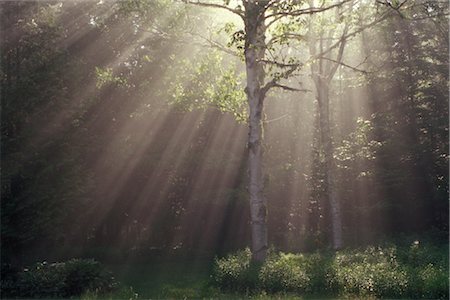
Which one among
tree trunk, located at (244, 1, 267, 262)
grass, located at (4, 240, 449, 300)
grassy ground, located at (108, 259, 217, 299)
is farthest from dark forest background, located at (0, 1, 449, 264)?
grass, located at (4, 240, 449, 300)

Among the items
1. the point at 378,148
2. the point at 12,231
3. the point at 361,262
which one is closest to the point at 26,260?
the point at 12,231

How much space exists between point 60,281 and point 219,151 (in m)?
15.5

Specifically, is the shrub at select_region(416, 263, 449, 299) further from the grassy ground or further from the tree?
the tree

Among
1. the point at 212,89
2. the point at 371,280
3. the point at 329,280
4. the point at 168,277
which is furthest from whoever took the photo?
the point at 168,277

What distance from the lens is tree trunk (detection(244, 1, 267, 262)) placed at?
15.2 metres

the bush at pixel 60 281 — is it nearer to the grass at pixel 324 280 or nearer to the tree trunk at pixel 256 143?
the grass at pixel 324 280

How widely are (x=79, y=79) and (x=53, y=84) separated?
2214 mm

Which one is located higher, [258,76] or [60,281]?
[258,76]

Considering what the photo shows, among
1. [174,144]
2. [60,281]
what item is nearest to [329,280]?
[60,281]

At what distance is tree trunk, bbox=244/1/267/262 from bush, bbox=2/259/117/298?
4200 mm

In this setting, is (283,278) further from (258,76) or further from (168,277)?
(168,277)

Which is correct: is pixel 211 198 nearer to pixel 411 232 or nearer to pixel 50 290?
pixel 411 232

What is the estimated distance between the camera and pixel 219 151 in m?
28.9

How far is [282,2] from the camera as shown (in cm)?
1413
